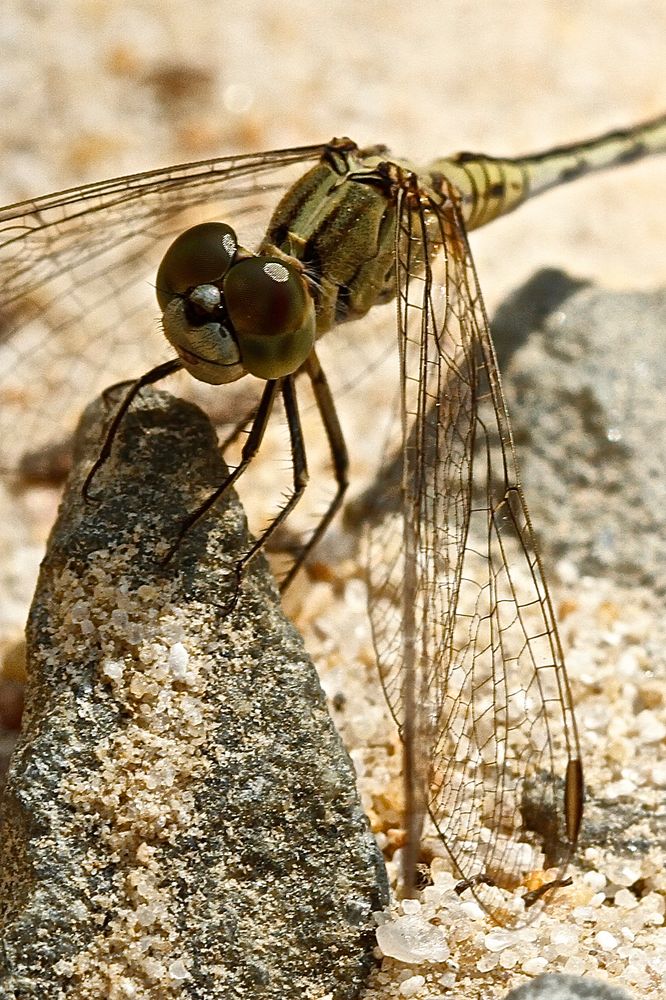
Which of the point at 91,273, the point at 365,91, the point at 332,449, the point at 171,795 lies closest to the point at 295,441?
the point at 332,449

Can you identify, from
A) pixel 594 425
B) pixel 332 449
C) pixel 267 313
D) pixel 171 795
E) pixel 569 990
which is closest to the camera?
pixel 569 990

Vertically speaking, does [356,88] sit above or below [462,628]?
above

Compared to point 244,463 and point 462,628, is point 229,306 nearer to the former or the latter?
point 244,463

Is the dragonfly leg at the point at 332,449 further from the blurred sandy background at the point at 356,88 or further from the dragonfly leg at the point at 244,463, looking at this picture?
the blurred sandy background at the point at 356,88

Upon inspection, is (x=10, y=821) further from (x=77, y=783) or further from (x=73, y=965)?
(x=73, y=965)

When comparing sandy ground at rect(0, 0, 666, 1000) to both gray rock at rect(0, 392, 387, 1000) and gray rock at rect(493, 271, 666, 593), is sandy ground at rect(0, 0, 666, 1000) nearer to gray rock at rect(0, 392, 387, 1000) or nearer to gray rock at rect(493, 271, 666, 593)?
gray rock at rect(493, 271, 666, 593)

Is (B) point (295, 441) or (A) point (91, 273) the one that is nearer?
(B) point (295, 441)
